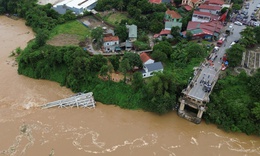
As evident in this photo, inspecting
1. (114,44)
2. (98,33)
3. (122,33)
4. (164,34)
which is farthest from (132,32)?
(98,33)

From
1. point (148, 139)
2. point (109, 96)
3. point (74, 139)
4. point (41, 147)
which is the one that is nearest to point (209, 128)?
point (148, 139)

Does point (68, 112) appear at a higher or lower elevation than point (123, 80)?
lower

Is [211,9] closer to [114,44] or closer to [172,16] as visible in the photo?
[172,16]

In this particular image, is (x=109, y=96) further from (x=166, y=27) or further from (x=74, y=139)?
(x=166, y=27)

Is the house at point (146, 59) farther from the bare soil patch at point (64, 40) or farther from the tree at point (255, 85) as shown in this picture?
the tree at point (255, 85)

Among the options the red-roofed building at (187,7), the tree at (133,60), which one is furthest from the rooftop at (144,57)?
the red-roofed building at (187,7)
